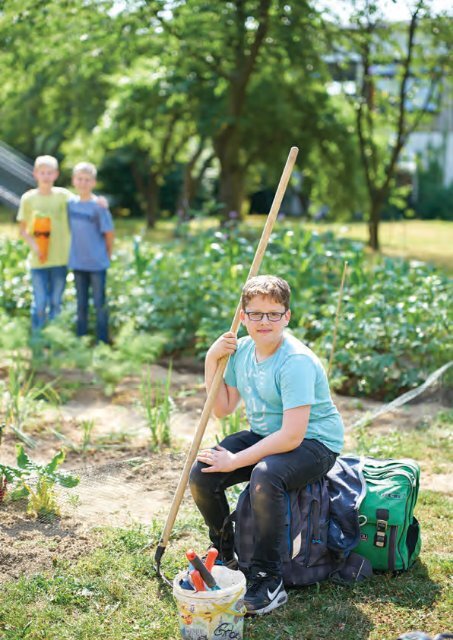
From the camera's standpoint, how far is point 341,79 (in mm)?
14500

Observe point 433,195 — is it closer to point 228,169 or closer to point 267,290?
point 228,169

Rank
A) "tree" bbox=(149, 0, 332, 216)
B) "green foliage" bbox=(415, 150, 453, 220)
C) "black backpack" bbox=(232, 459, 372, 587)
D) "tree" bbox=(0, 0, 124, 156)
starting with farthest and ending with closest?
"green foliage" bbox=(415, 150, 453, 220), "tree" bbox=(149, 0, 332, 216), "tree" bbox=(0, 0, 124, 156), "black backpack" bbox=(232, 459, 372, 587)

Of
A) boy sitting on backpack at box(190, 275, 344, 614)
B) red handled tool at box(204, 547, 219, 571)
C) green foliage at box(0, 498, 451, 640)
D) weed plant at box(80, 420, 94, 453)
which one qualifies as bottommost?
green foliage at box(0, 498, 451, 640)

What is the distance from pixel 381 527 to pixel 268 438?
0.56 metres

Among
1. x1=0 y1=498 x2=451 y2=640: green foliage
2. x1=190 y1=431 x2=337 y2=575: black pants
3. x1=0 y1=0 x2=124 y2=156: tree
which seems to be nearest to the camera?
x1=0 y1=498 x2=451 y2=640: green foliage

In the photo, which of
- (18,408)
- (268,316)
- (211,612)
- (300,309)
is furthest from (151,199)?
(211,612)

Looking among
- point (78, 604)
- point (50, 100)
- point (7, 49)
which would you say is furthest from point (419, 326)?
point (50, 100)

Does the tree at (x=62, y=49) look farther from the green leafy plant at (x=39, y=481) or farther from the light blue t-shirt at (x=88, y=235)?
the green leafy plant at (x=39, y=481)

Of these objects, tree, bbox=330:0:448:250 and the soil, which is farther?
tree, bbox=330:0:448:250

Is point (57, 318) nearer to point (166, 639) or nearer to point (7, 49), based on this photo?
point (166, 639)

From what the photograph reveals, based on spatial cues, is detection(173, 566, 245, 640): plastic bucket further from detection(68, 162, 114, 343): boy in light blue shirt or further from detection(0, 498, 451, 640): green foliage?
detection(68, 162, 114, 343): boy in light blue shirt

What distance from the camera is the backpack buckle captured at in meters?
3.13

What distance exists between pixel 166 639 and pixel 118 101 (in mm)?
13094

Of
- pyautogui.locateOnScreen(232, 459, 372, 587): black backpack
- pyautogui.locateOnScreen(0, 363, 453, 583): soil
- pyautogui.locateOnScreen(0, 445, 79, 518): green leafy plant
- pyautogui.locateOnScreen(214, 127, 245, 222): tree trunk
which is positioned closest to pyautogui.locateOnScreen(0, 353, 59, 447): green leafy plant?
pyautogui.locateOnScreen(0, 363, 453, 583): soil
